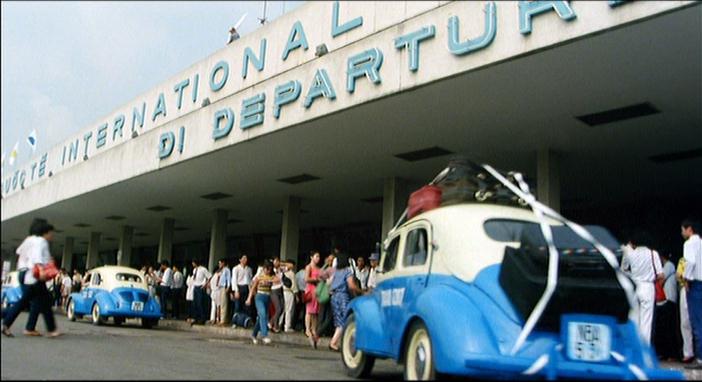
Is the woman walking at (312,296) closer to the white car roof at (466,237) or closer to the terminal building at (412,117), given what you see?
the terminal building at (412,117)

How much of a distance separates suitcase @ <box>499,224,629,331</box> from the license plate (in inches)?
5.6

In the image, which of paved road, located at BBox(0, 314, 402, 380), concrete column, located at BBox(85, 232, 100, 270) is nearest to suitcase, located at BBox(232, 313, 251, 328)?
paved road, located at BBox(0, 314, 402, 380)

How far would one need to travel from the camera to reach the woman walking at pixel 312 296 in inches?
500

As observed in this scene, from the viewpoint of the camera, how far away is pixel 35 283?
10109mm

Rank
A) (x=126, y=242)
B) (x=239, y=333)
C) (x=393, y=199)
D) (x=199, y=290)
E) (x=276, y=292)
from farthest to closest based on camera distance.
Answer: (x=126, y=242) → (x=199, y=290) → (x=393, y=199) → (x=239, y=333) → (x=276, y=292)

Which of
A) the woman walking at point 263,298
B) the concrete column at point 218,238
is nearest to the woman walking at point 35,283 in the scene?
the woman walking at point 263,298

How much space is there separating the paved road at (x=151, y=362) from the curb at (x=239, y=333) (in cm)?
291

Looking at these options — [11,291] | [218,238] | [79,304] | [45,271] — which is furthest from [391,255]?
[11,291]

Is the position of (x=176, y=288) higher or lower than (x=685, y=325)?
higher

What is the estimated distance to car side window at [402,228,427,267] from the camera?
7414mm

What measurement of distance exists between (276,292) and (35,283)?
637 cm

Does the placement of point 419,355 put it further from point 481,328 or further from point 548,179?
point 548,179

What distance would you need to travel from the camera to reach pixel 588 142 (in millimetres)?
13852

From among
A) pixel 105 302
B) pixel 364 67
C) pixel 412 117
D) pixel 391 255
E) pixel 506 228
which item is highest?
pixel 364 67
